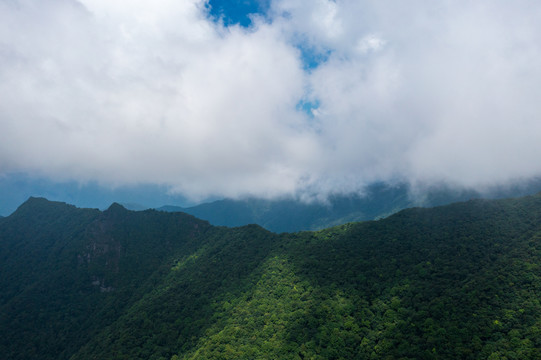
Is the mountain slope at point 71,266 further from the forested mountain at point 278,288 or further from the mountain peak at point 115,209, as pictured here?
the forested mountain at point 278,288

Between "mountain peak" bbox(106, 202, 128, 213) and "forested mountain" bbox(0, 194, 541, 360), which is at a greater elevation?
"mountain peak" bbox(106, 202, 128, 213)

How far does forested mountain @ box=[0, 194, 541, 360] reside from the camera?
224 ft

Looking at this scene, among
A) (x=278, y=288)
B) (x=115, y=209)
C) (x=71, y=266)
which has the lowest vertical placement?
(x=278, y=288)

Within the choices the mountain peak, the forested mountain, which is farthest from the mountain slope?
the forested mountain

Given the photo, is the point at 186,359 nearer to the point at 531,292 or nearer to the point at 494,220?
the point at 531,292

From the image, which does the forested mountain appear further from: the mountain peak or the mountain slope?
the mountain peak

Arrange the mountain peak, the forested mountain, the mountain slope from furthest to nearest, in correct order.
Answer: the mountain peak → the mountain slope → the forested mountain

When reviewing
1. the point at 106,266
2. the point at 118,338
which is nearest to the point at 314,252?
the point at 118,338

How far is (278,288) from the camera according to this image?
319ft

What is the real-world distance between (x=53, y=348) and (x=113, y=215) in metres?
68.3

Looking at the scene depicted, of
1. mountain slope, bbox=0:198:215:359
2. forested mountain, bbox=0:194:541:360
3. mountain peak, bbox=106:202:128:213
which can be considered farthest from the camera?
mountain peak, bbox=106:202:128:213

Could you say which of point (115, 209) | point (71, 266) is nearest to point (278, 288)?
point (71, 266)

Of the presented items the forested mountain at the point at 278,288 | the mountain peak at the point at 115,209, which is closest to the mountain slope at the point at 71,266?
the mountain peak at the point at 115,209

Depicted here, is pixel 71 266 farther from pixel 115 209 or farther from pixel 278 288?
pixel 278 288
